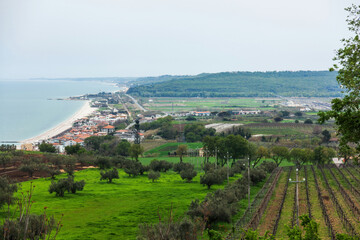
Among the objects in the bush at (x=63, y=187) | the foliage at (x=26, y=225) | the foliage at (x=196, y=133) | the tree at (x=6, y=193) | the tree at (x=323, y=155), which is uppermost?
the foliage at (x=26, y=225)

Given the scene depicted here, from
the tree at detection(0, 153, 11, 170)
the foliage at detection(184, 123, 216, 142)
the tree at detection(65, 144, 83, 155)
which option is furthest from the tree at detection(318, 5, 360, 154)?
the foliage at detection(184, 123, 216, 142)

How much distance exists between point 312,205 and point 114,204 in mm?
16478

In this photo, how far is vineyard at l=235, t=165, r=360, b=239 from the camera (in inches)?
976

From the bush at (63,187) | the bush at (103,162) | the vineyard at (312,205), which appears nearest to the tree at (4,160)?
the bush at (103,162)

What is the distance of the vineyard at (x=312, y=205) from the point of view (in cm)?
2478

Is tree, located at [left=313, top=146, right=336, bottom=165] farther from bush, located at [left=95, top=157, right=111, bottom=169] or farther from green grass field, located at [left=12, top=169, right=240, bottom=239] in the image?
bush, located at [left=95, top=157, right=111, bottom=169]

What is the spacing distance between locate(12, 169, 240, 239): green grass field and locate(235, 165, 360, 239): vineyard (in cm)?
591

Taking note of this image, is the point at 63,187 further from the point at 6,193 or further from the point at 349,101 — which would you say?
the point at 349,101

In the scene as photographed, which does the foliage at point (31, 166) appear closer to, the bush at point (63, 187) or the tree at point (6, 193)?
the bush at point (63, 187)

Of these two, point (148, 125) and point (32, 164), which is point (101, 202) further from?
point (148, 125)

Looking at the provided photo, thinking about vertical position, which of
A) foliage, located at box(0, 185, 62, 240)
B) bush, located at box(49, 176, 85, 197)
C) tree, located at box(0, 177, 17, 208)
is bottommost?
bush, located at box(49, 176, 85, 197)

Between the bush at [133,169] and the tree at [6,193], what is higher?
the tree at [6,193]

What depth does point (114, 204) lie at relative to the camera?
32.3 metres

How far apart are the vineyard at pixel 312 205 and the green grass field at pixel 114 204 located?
591 cm
